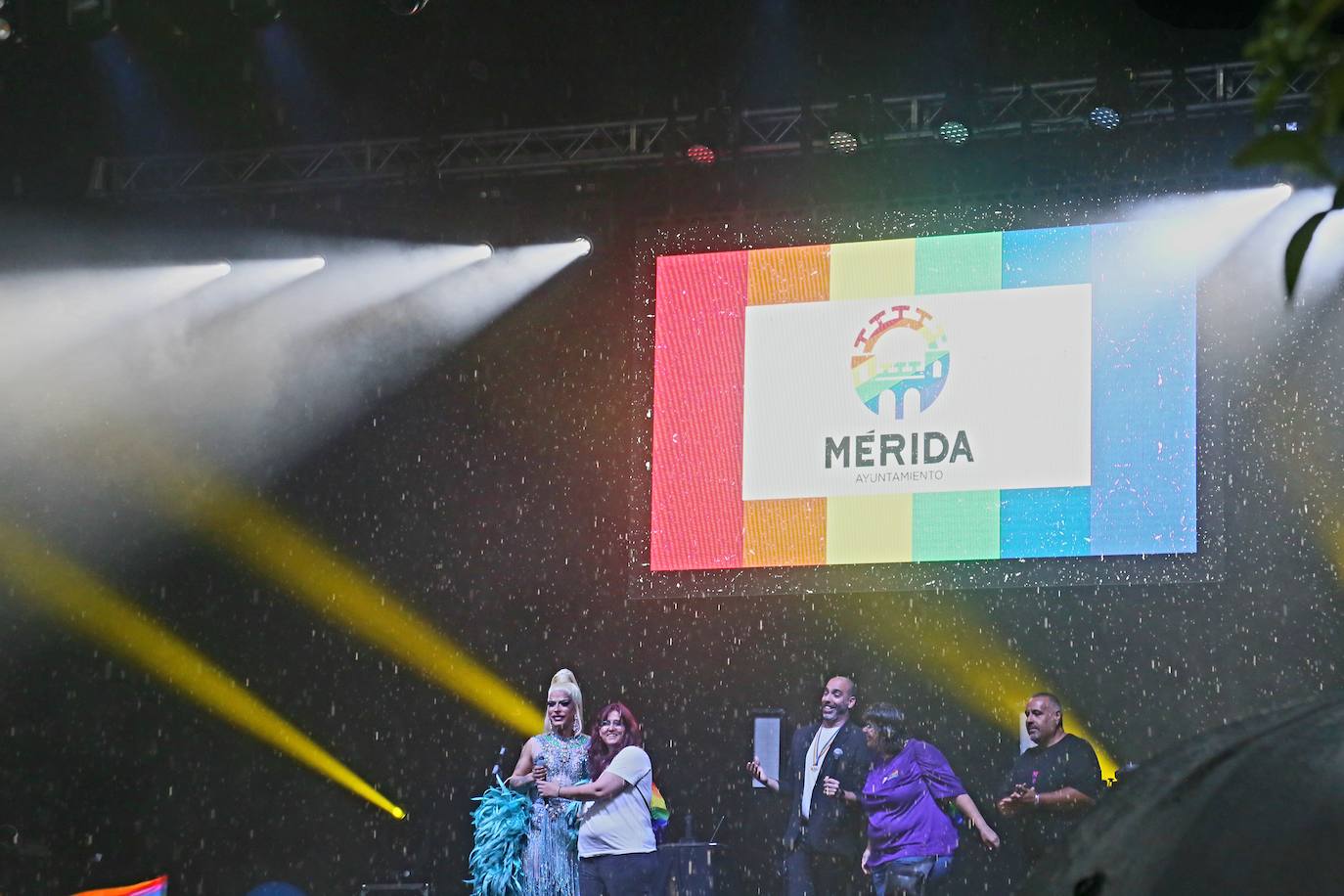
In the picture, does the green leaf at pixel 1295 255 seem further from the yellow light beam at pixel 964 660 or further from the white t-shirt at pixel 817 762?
the yellow light beam at pixel 964 660

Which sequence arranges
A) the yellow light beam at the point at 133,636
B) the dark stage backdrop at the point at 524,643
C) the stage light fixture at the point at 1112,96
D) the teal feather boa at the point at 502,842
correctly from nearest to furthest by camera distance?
the teal feather boa at the point at 502,842
the dark stage backdrop at the point at 524,643
the stage light fixture at the point at 1112,96
the yellow light beam at the point at 133,636

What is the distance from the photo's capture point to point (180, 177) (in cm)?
913

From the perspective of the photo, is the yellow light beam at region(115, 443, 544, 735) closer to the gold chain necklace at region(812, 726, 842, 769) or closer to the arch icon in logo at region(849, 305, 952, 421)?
the gold chain necklace at region(812, 726, 842, 769)

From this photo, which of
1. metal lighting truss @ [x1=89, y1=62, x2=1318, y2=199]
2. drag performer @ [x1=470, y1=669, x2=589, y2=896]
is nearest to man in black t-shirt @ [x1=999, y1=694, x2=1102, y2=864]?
drag performer @ [x1=470, y1=669, x2=589, y2=896]

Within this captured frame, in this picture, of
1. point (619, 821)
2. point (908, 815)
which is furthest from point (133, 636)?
point (908, 815)

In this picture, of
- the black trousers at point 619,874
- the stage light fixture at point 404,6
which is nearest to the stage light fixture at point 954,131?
the stage light fixture at point 404,6

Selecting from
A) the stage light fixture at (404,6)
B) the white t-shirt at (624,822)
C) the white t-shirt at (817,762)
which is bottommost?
the white t-shirt at (624,822)

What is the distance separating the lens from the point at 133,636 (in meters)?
9.16

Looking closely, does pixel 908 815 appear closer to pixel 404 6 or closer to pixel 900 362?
pixel 900 362

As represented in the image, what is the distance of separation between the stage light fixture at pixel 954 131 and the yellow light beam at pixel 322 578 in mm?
3370

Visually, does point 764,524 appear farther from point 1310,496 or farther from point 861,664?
point 1310,496

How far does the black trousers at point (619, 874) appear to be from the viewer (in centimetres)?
683

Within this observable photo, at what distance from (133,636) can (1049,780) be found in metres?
5.04

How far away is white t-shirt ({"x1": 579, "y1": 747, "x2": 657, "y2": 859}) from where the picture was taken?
682 centimetres
